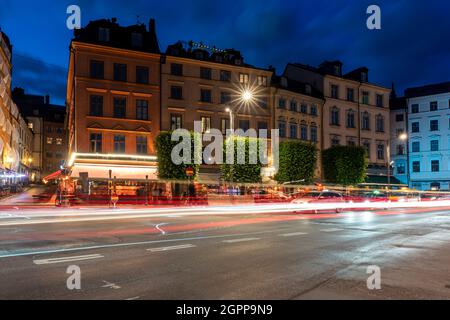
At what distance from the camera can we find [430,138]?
Result: 64.4 metres

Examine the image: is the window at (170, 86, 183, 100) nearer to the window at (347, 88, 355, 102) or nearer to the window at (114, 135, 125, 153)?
the window at (114, 135, 125, 153)

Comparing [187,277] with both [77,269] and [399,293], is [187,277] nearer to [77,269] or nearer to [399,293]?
[77,269]

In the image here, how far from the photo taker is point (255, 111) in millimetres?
49281

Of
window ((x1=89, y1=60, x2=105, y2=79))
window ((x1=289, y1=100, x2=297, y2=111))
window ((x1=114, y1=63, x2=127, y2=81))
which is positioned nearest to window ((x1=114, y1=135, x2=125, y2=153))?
window ((x1=114, y1=63, x2=127, y2=81))

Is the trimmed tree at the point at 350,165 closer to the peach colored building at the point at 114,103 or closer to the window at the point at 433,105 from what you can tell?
the window at the point at 433,105

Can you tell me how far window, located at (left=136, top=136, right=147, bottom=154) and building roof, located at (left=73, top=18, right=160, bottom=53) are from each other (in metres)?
A: 9.15

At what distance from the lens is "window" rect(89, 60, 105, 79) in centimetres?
4094

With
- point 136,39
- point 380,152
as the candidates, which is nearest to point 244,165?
point 136,39

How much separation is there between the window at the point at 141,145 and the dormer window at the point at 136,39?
33.3ft

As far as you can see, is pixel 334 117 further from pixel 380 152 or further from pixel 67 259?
pixel 67 259

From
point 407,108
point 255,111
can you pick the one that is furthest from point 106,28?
point 407,108

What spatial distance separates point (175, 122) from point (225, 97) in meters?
6.72

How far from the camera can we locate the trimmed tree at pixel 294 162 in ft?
149

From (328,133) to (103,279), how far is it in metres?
51.7
